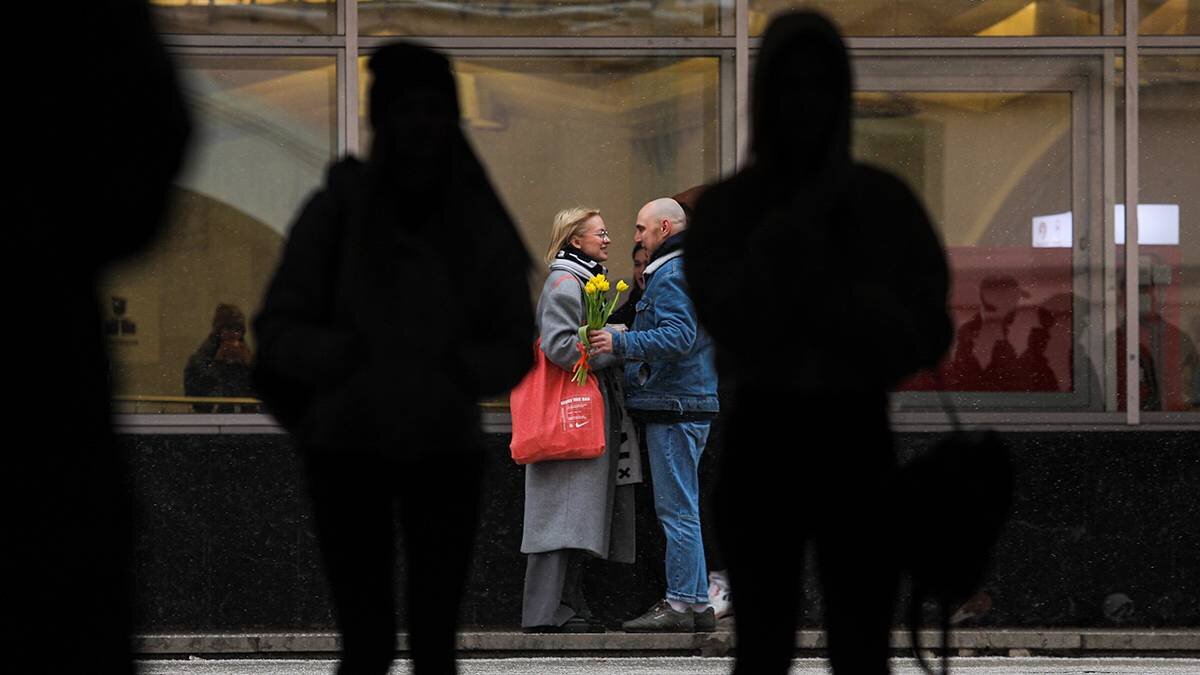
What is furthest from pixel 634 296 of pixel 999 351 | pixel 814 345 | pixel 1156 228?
pixel 814 345

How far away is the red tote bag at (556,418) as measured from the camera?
31.9 feet

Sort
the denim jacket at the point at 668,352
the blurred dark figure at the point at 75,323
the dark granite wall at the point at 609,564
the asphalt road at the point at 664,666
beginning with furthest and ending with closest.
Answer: the dark granite wall at the point at 609,564 → the denim jacket at the point at 668,352 → the asphalt road at the point at 664,666 → the blurred dark figure at the point at 75,323

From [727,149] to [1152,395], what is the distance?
2465 mm

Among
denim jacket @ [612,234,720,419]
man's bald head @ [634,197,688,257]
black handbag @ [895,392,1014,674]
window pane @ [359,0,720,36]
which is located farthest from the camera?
window pane @ [359,0,720,36]

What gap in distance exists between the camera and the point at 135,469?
10.2 meters

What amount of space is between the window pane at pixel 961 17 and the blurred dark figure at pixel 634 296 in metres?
1.39

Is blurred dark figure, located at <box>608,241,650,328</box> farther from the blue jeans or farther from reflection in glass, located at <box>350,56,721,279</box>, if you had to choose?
the blue jeans

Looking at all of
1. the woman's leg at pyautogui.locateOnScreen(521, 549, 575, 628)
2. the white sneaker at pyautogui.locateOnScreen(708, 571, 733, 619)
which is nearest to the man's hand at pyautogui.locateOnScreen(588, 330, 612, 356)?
the woman's leg at pyautogui.locateOnScreen(521, 549, 575, 628)

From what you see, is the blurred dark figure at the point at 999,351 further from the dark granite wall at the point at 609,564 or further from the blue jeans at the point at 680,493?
the blue jeans at the point at 680,493

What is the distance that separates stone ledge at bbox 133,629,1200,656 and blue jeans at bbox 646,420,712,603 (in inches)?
12.1

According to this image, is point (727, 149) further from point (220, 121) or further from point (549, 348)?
point (220, 121)

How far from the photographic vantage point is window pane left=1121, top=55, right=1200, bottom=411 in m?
10.5

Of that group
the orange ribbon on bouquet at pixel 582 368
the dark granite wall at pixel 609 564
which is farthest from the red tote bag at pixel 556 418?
the dark granite wall at pixel 609 564

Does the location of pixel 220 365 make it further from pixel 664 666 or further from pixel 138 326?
pixel 664 666
